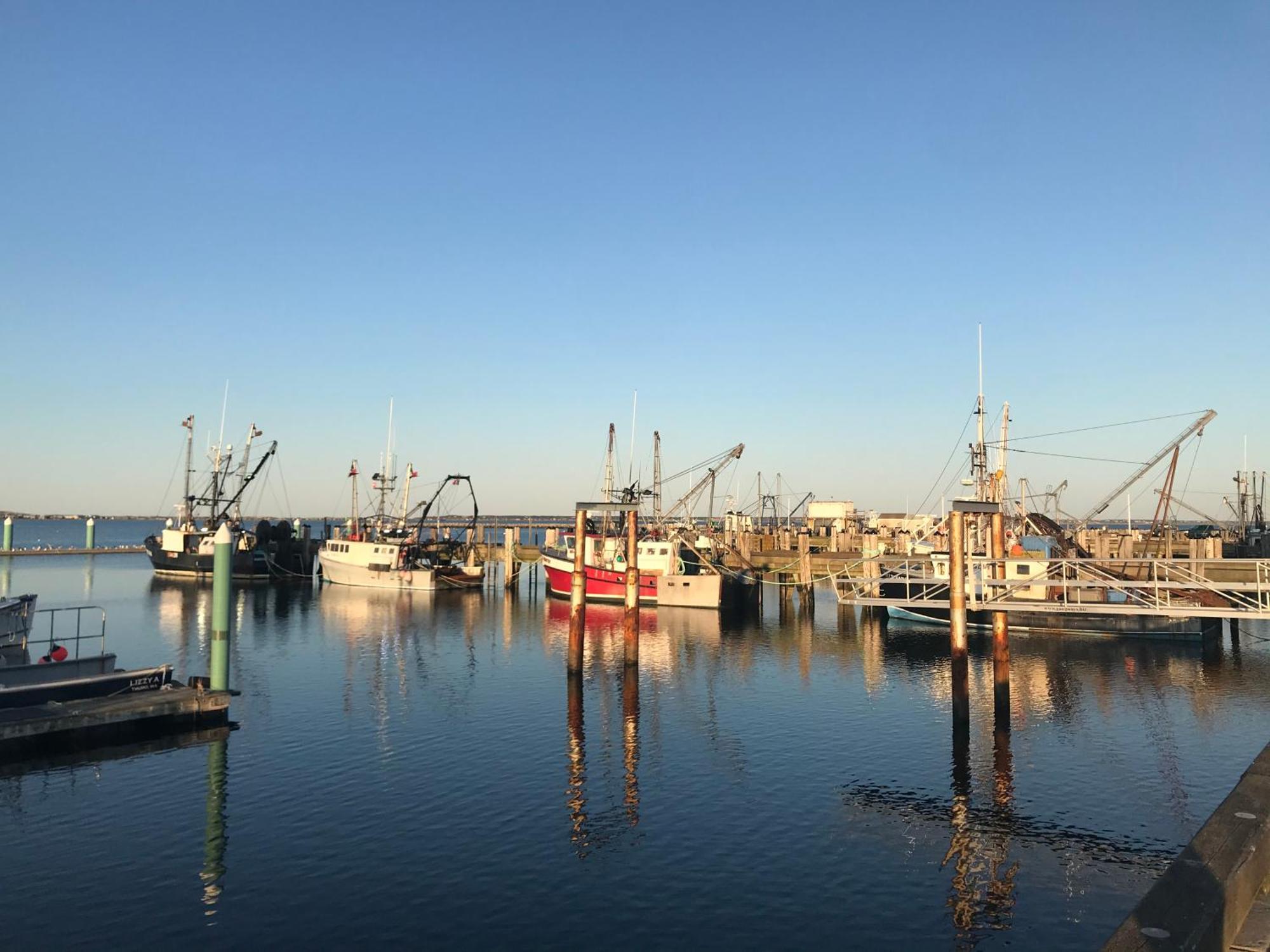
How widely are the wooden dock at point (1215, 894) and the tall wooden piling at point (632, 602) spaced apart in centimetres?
3113

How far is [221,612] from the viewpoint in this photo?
104ft

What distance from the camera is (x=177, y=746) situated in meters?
29.6

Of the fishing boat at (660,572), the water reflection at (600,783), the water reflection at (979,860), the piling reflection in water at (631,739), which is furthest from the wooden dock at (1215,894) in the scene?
the fishing boat at (660,572)

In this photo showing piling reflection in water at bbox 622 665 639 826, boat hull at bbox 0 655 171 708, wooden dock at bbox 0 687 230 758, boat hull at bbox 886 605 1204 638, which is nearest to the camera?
piling reflection in water at bbox 622 665 639 826

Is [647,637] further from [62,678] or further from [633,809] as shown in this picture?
[62,678]

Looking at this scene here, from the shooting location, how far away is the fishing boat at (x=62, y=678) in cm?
3030

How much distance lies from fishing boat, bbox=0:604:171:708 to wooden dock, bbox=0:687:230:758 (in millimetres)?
999

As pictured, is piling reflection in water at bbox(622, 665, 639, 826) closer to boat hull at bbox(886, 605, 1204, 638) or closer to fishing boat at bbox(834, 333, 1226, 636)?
fishing boat at bbox(834, 333, 1226, 636)

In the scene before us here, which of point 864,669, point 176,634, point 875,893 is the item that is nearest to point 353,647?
point 176,634

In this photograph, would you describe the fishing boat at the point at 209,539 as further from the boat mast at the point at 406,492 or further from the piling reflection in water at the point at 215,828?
the piling reflection in water at the point at 215,828

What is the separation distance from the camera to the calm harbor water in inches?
689

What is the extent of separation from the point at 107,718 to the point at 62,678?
581cm

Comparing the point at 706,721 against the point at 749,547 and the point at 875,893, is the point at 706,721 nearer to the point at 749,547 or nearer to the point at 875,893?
the point at 875,893

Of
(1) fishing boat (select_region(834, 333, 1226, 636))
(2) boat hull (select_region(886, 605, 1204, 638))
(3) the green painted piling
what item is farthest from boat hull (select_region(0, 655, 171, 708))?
(2) boat hull (select_region(886, 605, 1204, 638))
